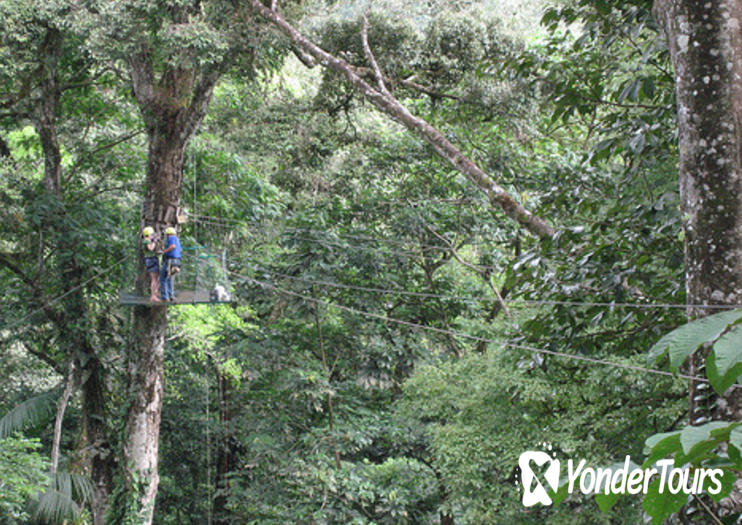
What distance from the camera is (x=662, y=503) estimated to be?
1315 millimetres

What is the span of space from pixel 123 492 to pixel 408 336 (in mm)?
3479

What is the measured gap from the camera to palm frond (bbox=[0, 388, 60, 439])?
25.2ft

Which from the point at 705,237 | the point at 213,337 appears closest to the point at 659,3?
the point at 705,237

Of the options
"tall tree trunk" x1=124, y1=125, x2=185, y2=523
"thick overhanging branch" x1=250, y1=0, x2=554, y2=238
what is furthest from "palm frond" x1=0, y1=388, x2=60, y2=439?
"thick overhanging branch" x1=250, y1=0, x2=554, y2=238

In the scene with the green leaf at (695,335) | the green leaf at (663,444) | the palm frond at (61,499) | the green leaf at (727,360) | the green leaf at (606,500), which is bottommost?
the palm frond at (61,499)

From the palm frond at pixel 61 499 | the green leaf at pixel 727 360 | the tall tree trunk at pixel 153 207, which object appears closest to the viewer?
the green leaf at pixel 727 360

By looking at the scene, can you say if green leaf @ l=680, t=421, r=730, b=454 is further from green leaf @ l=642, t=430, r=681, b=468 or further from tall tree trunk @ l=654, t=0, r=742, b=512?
tall tree trunk @ l=654, t=0, r=742, b=512

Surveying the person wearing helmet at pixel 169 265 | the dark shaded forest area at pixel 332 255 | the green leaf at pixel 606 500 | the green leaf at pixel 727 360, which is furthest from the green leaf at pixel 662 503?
the person wearing helmet at pixel 169 265

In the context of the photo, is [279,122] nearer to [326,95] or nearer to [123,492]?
[326,95]

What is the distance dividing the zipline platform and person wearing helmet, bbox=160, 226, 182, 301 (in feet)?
0.31

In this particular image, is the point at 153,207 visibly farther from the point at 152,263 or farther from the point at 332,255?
the point at 332,255

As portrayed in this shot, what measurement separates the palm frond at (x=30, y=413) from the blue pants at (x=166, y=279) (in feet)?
9.86

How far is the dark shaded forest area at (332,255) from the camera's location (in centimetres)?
399

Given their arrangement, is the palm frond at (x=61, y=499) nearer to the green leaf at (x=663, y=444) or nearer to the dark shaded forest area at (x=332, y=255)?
the dark shaded forest area at (x=332, y=255)
